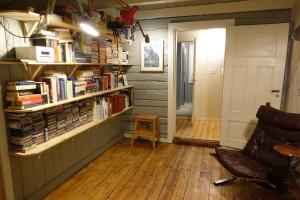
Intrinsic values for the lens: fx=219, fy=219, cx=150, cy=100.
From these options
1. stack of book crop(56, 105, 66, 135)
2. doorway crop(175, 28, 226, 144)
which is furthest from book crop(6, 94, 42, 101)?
doorway crop(175, 28, 226, 144)

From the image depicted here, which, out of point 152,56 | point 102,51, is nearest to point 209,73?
point 152,56

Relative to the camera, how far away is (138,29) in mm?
3859

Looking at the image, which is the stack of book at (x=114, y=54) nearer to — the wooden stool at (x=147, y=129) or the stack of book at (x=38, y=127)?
the wooden stool at (x=147, y=129)

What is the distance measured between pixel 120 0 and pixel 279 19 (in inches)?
89.5

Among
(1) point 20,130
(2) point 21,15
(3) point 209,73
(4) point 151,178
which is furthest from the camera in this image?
(3) point 209,73

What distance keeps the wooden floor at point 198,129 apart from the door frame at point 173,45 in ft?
1.56

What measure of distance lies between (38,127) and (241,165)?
212 centimetres

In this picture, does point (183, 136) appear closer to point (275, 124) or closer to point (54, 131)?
point (275, 124)

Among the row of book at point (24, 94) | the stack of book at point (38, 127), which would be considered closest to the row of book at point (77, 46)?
the row of book at point (24, 94)

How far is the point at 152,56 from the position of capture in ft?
12.5

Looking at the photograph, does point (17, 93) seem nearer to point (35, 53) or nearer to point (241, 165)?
point (35, 53)

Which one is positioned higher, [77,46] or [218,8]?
[218,8]

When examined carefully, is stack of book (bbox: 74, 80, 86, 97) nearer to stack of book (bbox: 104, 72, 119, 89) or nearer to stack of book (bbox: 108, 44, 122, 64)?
stack of book (bbox: 104, 72, 119, 89)

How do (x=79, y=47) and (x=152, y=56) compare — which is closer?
(x=79, y=47)
